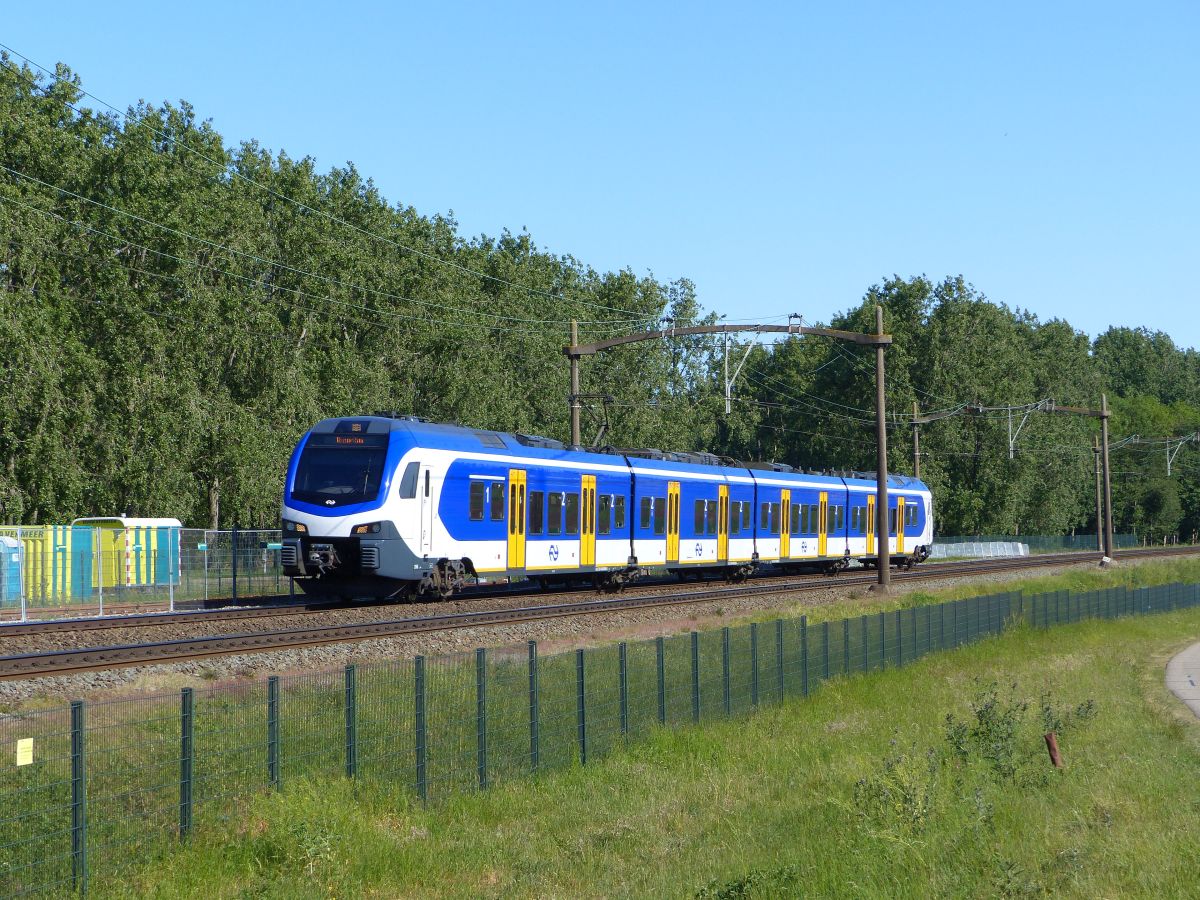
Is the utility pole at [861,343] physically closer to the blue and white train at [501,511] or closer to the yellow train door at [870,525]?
the blue and white train at [501,511]

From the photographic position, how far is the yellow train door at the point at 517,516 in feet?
108

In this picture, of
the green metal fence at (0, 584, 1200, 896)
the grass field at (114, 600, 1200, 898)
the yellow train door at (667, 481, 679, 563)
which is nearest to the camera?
the green metal fence at (0, 584, 1200, 896)

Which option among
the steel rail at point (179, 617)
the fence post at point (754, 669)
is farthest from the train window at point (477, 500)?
the fence post at point (754, 669)

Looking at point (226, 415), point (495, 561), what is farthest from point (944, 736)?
point (226, 415)

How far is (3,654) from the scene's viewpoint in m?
21.0

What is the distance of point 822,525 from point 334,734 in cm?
4010

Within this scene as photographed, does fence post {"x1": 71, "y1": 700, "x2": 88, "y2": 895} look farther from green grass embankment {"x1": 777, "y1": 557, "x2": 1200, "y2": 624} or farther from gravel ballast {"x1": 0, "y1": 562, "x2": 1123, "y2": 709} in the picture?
green grass embankment {"x1": 777, "y1": 557, "x2": 1200, "y2": 624}

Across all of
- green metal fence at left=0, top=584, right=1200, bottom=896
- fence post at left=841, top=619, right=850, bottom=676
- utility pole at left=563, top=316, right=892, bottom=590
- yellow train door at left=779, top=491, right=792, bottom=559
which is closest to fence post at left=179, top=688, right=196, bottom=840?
green metal fence at left=0, top=584, right=1200, bottom=896

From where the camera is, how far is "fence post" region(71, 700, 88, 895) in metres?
10.4

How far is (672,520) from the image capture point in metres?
41.5

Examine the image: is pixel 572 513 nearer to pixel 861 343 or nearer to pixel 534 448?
pixel 534 448

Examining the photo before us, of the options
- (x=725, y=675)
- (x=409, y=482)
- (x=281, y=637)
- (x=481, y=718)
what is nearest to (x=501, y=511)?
(x=409, y=482)

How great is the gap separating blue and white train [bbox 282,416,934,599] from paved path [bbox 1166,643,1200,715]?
14.0m

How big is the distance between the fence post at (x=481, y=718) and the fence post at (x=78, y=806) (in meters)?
5.13
